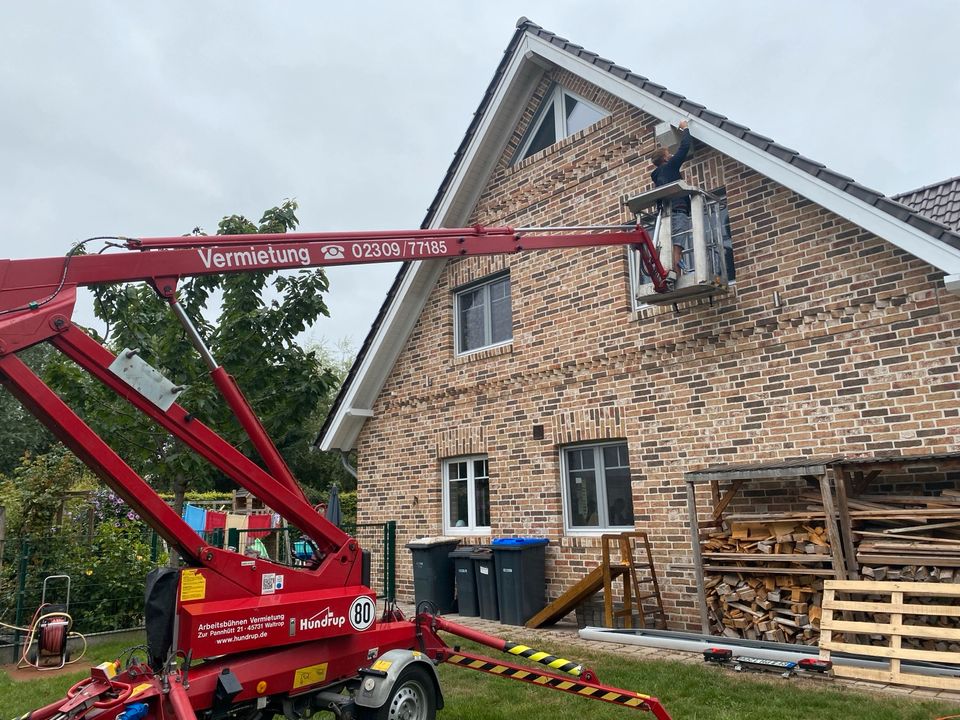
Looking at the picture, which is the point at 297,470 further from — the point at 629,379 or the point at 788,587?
the point at 788,587

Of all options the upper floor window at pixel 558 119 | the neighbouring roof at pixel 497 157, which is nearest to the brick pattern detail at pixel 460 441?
the neighbouring roof at pixel 497 157

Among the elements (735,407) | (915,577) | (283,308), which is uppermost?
(283,308)

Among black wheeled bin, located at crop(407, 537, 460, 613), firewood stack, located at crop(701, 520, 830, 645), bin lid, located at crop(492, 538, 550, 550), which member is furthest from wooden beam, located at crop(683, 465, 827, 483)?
black wheeled bin, located at crop(407, 537, 460, 613)

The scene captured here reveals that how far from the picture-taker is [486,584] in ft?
32.1

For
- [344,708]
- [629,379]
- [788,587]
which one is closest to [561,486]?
[629,379]

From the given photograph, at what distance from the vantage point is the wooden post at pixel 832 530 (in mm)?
6414

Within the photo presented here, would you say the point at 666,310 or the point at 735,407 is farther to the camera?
the point at 666,310

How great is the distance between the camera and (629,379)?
30.4 feet

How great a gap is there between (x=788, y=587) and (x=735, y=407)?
2.08 m

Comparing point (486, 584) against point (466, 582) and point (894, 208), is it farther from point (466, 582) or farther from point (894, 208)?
point (894, 208)

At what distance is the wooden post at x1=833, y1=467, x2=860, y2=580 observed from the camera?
6402mm

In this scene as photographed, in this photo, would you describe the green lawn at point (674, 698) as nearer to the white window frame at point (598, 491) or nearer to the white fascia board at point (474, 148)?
the white window frame at point (598, 491)

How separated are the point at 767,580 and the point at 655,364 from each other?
295cm

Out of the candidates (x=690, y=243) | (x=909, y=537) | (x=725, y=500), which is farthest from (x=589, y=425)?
(x=909, y=537)
